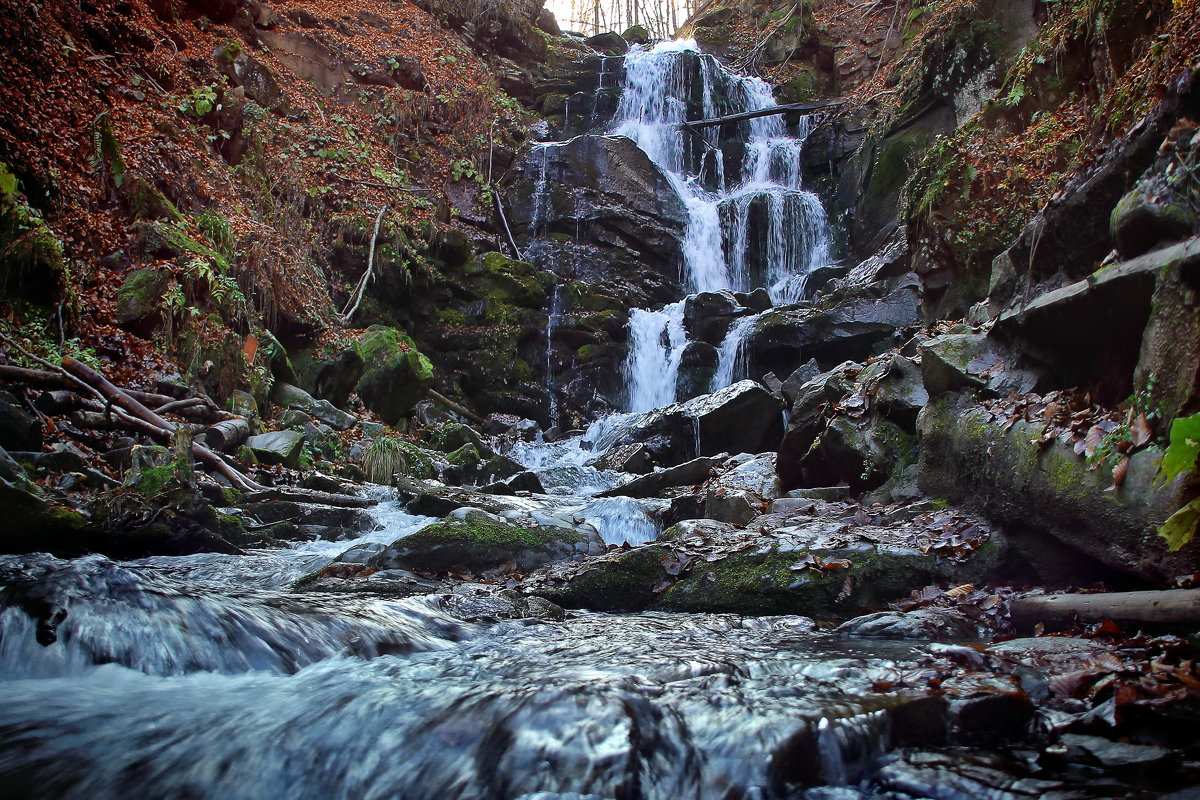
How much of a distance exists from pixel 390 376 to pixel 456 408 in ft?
7.12

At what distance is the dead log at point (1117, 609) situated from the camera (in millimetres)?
2822

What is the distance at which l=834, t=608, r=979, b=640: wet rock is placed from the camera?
12.1 ft

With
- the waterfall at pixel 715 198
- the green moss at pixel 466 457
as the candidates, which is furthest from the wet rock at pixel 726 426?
the waterfall at pixel 715 198

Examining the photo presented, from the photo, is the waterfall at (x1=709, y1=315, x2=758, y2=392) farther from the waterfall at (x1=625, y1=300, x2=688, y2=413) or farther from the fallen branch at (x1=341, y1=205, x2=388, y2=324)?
the fallen branch at (x1=341, y1=205, x2=388, y2=324)

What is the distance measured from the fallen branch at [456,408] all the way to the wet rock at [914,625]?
1135cm

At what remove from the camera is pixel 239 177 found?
12922 mm

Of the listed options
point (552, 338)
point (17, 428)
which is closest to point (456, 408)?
point (552, 338)

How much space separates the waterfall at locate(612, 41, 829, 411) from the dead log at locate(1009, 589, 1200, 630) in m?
11.2

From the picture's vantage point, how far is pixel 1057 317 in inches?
181

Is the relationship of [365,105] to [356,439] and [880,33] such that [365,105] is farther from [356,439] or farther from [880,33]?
[880,33]

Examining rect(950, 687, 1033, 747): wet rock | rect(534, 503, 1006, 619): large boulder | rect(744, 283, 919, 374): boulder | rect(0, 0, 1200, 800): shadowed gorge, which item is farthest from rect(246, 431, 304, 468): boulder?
rect(744, 283, 919, 374): boulder

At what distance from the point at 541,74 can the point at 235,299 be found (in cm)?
1856

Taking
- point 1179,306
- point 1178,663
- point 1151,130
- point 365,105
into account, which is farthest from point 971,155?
point 365,105

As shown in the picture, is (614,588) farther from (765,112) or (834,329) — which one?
(765,112)
